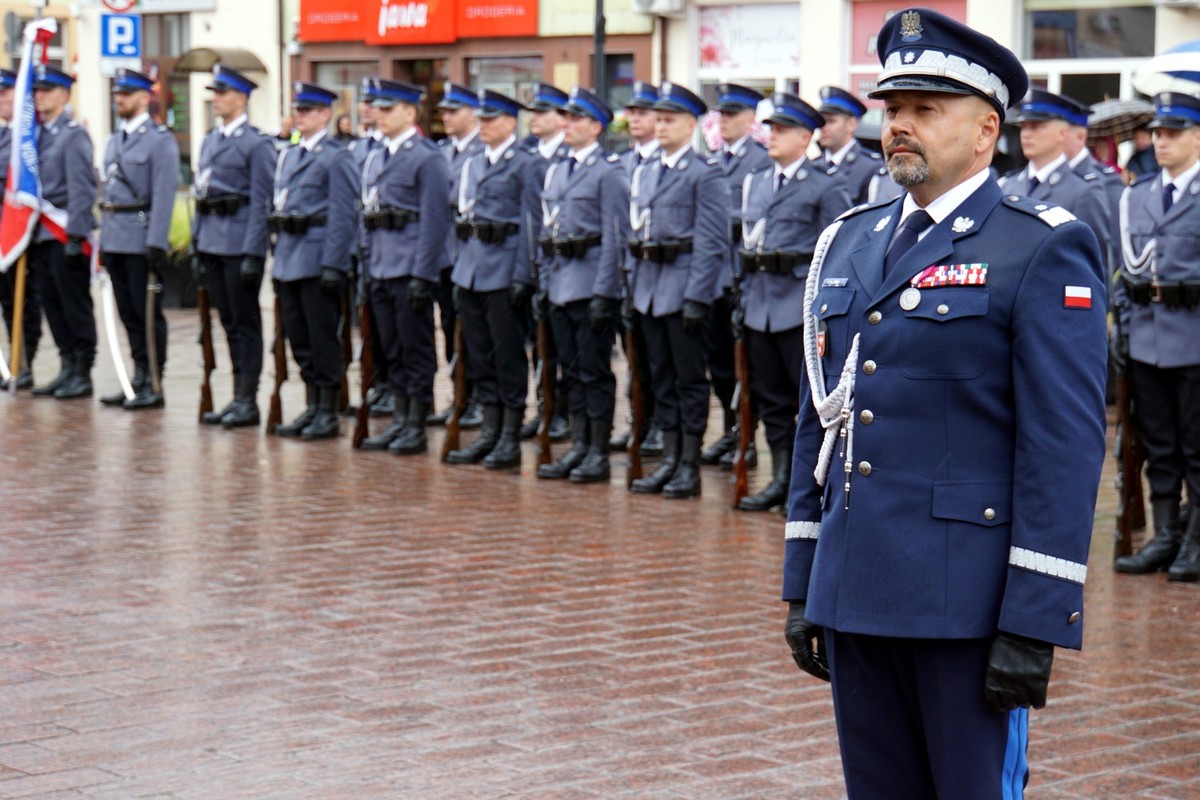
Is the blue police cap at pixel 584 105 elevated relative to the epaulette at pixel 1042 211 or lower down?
elevated

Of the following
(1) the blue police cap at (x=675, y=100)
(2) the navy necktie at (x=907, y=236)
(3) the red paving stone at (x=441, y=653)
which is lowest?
(3) the red paving stone at (x=441, y=653)

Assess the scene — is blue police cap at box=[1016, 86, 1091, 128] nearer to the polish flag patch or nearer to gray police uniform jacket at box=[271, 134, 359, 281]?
gray police uniform jacket at box=[271, 134, 359, 281]

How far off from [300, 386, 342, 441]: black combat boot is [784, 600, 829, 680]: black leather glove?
8804 millimetres

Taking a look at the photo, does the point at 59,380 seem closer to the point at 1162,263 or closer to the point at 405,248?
the point at 405,248

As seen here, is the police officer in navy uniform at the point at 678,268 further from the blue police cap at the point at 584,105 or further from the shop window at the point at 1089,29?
the shop window at the point at 1089,29

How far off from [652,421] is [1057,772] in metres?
6.86

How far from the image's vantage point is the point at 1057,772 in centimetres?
529

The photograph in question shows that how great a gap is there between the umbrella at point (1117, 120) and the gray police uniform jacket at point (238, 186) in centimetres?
679

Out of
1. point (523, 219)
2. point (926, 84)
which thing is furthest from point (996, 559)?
point (523, 219)

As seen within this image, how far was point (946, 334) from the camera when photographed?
3.41m

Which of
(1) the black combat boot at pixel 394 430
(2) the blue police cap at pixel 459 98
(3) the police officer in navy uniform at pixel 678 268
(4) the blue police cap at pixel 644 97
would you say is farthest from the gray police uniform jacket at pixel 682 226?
(2) the blue police cap at pixel 459 98

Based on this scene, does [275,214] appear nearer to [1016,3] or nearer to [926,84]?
[926,84]

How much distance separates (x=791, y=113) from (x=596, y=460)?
225 cm

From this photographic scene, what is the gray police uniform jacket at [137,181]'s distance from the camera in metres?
13.1
